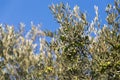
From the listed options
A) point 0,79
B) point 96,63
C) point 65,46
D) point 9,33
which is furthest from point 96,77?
point 9,33

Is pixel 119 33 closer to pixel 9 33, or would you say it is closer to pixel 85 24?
pixel 85 24

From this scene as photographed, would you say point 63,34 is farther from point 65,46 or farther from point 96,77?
point 96,77

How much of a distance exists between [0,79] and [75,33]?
986 cm

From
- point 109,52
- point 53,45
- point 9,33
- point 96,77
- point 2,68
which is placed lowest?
point 96,77

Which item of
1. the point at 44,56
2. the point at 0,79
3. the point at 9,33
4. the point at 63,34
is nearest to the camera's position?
the point at 63,34

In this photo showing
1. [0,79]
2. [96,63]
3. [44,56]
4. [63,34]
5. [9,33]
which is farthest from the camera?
[9,33]

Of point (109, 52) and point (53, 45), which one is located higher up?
point (53, 45)

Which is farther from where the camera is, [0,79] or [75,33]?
[0,79]

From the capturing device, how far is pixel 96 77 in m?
12.8

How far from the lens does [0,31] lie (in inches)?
941

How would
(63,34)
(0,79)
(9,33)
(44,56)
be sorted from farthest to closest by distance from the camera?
(9,33), (0,79), (44,56), (63,34)

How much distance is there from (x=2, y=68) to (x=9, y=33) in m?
3.05

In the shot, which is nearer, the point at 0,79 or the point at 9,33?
the point at 0,79

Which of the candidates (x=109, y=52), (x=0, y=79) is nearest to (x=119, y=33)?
(x=109, y=52)
